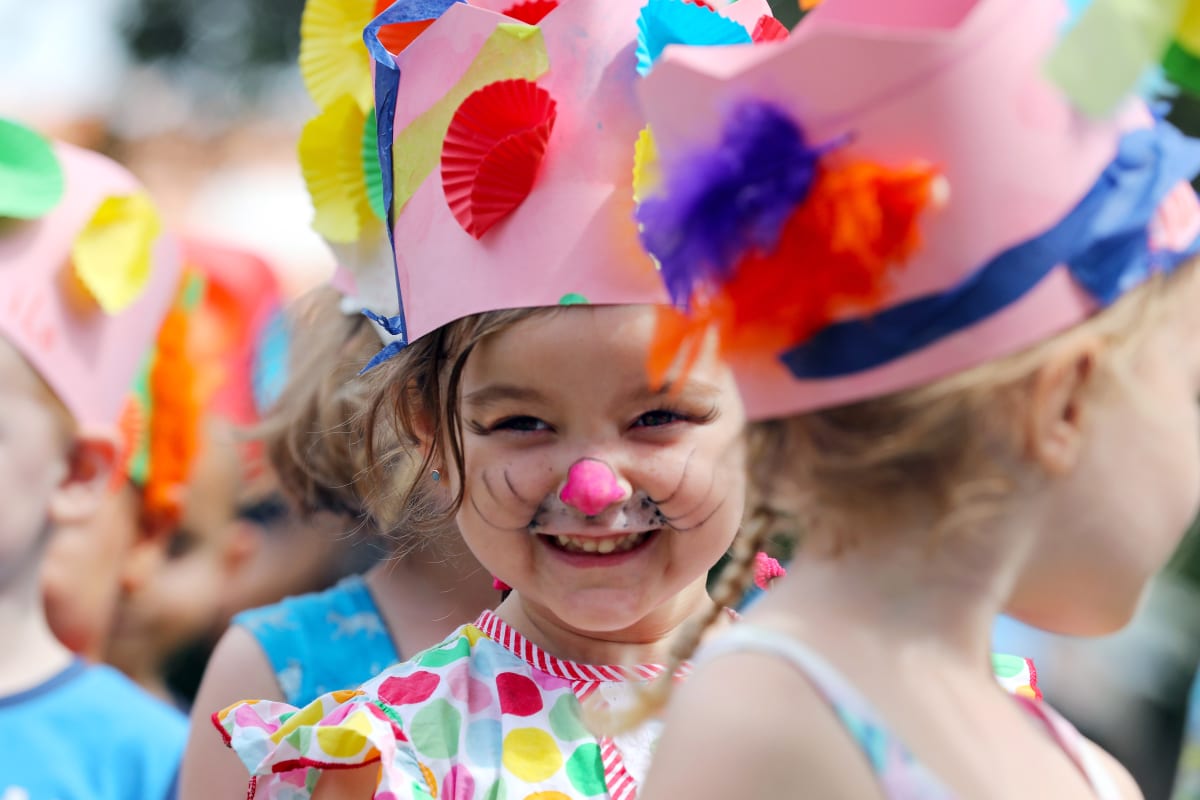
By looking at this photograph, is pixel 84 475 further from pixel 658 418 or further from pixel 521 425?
pixel 658 418

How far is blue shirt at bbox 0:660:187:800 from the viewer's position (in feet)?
8.79

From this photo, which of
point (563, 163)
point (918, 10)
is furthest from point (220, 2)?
point (918, 10)

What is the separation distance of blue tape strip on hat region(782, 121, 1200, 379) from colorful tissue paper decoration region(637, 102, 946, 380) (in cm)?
2

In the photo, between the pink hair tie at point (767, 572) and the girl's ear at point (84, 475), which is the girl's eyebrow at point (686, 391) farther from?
the girl's ear at point (84, 475)

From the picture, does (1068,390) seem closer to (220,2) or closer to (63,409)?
(63,409)

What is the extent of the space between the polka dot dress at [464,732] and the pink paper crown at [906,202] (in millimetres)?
685

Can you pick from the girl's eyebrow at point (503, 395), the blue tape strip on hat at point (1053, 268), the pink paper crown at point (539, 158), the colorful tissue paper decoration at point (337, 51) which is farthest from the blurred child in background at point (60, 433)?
the blue tape strip on hat at point (1053, 268)

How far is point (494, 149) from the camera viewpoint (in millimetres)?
1887

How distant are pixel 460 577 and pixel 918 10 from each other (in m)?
1.52

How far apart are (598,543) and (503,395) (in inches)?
8.7

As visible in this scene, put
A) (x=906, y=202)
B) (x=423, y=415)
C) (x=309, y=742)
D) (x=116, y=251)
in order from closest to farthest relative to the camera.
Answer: (x=906, y=202) < (x=309, y=742) < (x=423, y=415) < (x=116, y=251)

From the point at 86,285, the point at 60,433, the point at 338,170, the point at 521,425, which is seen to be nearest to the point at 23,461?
the point at 60,433

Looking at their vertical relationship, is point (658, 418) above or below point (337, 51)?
below

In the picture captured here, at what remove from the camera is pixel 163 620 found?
3.93 m
